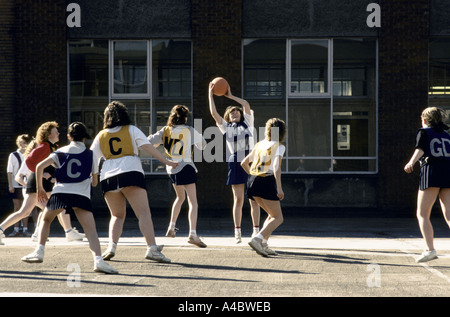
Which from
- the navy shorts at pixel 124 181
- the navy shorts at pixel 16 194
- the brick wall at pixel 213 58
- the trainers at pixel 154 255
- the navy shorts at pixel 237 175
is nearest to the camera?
the navy shorts at pixel 124 181

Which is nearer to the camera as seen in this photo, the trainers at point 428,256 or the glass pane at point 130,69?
the trainers at point 428,256

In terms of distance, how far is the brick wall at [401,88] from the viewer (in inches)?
607

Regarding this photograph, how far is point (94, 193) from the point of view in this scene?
52.0ft

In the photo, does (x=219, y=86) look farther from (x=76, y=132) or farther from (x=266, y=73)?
(x=266, y=73)

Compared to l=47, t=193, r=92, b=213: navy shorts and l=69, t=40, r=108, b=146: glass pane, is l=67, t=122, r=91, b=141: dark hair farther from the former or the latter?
l=69, t=40, r=108, b=146: glass pane

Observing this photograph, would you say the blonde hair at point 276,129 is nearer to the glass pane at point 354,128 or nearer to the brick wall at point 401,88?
the glass pane at point 354,128

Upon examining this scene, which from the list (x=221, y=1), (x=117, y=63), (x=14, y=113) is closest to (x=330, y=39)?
(x=221, y=1)

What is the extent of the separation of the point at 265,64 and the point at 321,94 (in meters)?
1.42

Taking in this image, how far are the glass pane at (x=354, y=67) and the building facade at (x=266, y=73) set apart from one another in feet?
0.07

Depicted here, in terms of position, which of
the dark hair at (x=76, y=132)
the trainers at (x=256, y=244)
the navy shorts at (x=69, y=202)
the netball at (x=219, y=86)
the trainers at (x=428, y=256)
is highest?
the netball at (x=219, y=86)

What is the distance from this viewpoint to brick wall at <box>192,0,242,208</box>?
15.6 meters

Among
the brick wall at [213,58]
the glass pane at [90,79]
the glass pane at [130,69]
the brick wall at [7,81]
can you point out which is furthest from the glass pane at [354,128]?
the brick wall at [7,81]

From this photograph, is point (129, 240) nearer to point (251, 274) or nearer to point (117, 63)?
point (251, 274)
